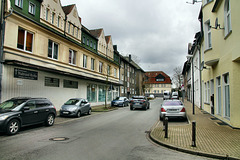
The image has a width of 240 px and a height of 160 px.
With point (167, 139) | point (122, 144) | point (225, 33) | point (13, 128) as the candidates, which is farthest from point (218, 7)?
point (13, 128)

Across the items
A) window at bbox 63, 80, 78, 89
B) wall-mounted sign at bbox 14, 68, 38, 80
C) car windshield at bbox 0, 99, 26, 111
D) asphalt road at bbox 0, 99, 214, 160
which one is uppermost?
wall-mounted sign at bbox 14, 68, 38, 80

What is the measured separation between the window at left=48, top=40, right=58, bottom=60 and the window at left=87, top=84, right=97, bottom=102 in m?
8.19

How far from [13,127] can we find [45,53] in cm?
1047

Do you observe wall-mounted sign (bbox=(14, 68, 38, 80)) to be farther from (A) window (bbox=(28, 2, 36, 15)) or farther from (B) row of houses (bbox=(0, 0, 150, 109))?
(A) window (bbox=(28, 2, 36, 15))

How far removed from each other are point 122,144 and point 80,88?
705 inches

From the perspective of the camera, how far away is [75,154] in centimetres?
570

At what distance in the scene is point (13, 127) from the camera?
28.2ft

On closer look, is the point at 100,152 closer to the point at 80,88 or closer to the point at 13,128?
the point at 13,128

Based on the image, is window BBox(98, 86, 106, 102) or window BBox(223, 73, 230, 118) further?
window BBox(98, 86, 106, 102)

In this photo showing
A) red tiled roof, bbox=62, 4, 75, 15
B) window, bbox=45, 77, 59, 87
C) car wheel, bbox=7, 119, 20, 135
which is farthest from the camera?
red tiled roof, bbox=62, 4, 75, 15

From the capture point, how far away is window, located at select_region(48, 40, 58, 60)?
18.7m

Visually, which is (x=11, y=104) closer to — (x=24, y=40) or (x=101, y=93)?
(x=24, y=40)

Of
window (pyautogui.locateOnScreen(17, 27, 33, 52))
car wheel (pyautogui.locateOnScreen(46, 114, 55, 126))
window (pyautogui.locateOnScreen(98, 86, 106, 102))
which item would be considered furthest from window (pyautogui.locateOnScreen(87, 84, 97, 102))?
car wheel (pyautogui.locateOnScreen(46, 114, 55, 126))

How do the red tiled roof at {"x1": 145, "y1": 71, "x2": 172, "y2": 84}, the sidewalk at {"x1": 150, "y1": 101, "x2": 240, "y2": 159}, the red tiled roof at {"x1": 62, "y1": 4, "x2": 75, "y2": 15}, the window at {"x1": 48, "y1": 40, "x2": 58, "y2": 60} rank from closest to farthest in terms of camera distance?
the sidewalk at {"x1": 150, "y1": 101, "x2": 240, "y2": 159} < the window at {"x1": 48, "y1": 40, "x2": 58, "y2": 60} < the red tiled roof at {"x1": 62, "y1": 4, "x2": 75, "y2": 15} < the red tiled roof at {"x1": 145, "y1": 71, "x2": 172, "y2": 84}
